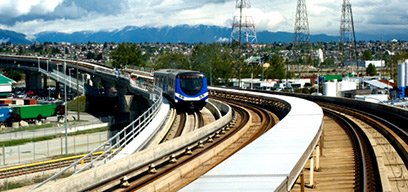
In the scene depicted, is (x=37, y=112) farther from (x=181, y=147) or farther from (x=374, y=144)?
(x=374, y=144)

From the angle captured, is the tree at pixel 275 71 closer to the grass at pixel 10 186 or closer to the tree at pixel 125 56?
the tree at pixel 125 56

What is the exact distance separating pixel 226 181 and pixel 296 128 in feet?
33.8

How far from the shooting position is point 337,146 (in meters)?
25.3

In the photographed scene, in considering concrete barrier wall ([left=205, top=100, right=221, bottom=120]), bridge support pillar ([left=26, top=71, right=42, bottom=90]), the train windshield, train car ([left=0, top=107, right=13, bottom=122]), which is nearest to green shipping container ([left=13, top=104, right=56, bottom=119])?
train car ([left=0, top=107, right=13, bottom=122])

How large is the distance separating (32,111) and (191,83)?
3634 cm

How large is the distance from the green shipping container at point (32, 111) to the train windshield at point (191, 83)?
35.6 metres

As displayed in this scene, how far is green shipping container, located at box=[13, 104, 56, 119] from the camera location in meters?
70.6

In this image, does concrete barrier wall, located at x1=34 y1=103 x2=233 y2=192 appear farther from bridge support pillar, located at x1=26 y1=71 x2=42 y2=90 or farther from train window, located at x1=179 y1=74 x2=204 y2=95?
bridge support pillar, located at x1=26 y1=71 x2=42 y2=90

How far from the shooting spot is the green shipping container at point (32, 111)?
7062cm

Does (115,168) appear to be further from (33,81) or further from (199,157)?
(33,81)

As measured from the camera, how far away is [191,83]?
44062 millimetres

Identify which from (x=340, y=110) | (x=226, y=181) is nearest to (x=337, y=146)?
(x=226, y=181)

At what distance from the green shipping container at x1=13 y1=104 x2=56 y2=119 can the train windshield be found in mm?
35629

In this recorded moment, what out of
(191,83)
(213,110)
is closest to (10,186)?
(191,83)
